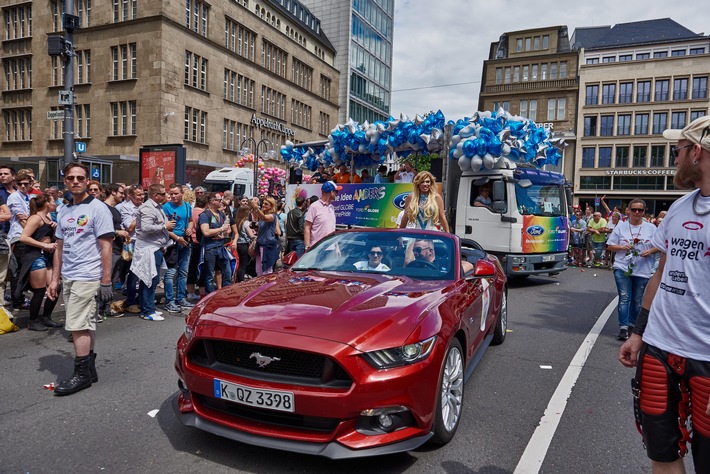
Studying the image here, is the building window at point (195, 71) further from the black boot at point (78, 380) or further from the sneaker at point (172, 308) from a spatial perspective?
the black boot at point (78, 380)

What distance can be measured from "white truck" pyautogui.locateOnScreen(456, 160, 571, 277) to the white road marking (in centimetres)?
405

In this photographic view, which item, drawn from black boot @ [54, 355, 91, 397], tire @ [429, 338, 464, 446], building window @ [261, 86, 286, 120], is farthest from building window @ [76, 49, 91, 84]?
tire @ [429, 338, 464, 446]

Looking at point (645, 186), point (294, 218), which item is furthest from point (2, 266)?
point (645, 186)

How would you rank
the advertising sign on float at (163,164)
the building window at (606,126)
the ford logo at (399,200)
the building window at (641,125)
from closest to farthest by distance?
the ford logo at (399,200), the advertising sign on float at (163,164), the building window at (641,125), the building window at (606,126)

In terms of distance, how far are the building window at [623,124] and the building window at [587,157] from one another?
9.95 feet

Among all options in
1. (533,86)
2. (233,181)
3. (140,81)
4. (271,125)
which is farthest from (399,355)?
(533,86)

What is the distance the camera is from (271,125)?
151ft

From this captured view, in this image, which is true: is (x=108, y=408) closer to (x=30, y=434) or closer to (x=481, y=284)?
(x=30, y=434)

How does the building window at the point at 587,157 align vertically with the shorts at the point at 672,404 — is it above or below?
above

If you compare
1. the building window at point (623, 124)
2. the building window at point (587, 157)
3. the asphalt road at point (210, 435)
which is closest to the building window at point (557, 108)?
the building window at point (587, 157)

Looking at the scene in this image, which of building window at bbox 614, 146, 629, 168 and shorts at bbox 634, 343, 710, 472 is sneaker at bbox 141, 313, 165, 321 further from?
building window at bbox 614, 146, 629, 168

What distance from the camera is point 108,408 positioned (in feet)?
12.6

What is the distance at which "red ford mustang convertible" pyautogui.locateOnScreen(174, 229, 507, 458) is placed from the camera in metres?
2.71

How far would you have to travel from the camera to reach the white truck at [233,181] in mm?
25391
